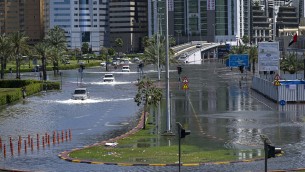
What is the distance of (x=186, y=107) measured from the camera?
72062 mm

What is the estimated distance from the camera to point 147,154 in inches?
1619

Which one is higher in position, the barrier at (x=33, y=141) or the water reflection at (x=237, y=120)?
the water reflection at (x=237, y=120)

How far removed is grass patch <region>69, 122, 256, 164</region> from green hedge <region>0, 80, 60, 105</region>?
1452 inches

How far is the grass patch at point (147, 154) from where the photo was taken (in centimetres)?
3919

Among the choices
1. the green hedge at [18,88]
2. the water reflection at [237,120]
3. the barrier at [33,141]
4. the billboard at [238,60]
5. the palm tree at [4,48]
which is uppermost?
the palm tree at [4,48]

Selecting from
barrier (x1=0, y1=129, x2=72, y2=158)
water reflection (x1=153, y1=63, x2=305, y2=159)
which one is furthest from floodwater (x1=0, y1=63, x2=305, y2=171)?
barrier (x1=0, y1=129, x2=72, y2=158)

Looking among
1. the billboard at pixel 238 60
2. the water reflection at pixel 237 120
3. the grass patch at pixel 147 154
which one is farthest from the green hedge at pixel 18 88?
the grass patch at pixel 147 154

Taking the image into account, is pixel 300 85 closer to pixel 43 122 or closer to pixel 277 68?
pixel 277 68

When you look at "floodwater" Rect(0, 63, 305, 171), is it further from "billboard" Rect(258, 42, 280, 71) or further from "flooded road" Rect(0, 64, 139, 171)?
A: "billboard" Rect(258, 42, 280, 71)

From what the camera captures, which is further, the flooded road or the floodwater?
the flooded road

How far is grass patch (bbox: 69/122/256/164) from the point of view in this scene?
3919 cm

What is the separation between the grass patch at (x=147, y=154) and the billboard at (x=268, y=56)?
42863mm

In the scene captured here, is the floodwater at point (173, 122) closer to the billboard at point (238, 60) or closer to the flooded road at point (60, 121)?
the flooded road at point (60, 121)

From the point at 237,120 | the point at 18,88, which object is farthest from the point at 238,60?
the point at 237,120
